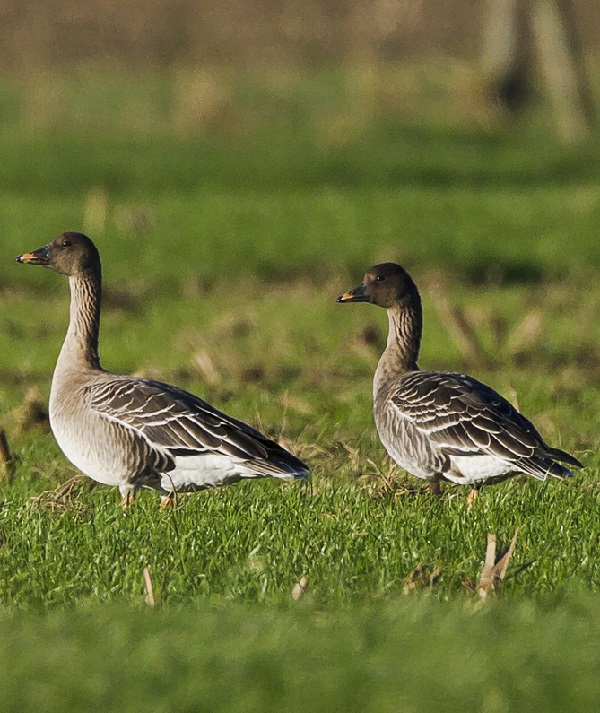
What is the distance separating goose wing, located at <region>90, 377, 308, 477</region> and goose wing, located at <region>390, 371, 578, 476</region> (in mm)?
762

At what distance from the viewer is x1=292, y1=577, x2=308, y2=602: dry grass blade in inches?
266

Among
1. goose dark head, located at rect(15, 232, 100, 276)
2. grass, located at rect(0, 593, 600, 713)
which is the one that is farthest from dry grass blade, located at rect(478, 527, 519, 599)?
goose dark head, located at rect(15, 232, 100, 276)

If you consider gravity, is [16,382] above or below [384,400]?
below

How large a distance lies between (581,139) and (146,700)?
1193 inches

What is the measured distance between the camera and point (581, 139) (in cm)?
3434

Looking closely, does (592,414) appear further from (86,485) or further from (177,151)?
(177,151)

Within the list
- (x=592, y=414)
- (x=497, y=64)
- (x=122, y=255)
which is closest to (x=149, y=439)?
(x=592, y=414)

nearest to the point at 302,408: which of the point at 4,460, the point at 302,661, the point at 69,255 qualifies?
the point at 69,255

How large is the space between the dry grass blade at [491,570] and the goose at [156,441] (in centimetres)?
176

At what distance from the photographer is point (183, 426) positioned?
866 cm

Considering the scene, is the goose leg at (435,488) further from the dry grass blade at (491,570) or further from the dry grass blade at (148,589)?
the dry grass blade at (148,589)

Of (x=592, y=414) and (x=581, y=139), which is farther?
(x=581, y=139)

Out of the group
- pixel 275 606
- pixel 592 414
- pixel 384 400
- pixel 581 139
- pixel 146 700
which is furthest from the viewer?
pixel 581 139

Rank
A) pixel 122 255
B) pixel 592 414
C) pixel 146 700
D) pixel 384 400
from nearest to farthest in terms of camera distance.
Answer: pixel 146 700 → pixel 384 400 → pixel 592 414 → pixel 122 255
